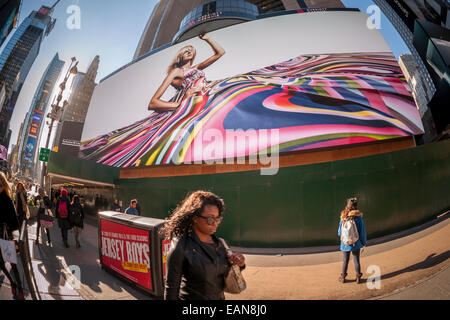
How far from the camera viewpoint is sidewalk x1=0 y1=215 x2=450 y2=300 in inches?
46.6

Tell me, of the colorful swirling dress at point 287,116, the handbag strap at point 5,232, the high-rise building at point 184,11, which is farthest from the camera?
the high-rise building at point 184,11

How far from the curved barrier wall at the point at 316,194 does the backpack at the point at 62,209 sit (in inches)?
17.3

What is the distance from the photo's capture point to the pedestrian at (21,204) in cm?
146

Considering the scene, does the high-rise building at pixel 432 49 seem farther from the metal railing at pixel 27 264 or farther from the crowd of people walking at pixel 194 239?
the metal railing at pixel 27 264

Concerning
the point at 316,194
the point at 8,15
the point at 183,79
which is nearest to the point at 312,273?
the point at 316,194

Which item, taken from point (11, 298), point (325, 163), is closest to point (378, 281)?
point (325, 163)

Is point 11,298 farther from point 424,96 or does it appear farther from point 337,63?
point 337,63

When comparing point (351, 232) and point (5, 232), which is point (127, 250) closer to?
point (5, 232)

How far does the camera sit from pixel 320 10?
359cm

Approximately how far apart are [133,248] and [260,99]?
2292 mm

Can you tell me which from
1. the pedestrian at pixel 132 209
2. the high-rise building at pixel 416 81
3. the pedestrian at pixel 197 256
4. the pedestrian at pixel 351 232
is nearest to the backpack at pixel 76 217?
the pedestrian at pixel 132 209

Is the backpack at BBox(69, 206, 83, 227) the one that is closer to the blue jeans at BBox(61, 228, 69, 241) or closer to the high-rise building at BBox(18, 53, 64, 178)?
the blue jeans at BBox(61, 228, 69, 241)

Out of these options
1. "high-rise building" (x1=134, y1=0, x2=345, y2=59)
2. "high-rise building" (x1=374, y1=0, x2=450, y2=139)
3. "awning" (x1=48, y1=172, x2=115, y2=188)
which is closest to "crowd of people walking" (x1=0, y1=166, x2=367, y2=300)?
"awning" (x1=48, y1=172, x2=115, y2=188)
